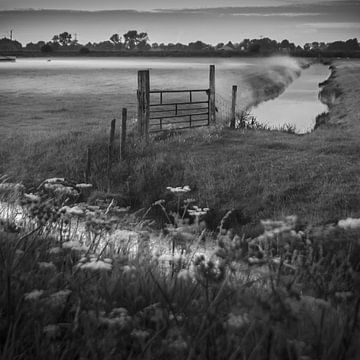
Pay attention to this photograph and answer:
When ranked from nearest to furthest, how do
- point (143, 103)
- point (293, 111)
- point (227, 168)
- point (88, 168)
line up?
point (227, 168), point (88, 168), point (143, 103), point (293, 111)

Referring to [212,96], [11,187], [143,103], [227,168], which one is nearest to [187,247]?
[11,187]

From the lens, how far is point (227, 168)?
1864 centimetres

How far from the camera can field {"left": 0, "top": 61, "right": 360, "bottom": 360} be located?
12.0 feet

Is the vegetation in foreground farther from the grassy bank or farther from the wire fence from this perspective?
the wire fence

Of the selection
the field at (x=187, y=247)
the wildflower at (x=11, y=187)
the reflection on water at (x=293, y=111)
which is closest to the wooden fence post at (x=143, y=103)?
the field at (x=187, y=247)

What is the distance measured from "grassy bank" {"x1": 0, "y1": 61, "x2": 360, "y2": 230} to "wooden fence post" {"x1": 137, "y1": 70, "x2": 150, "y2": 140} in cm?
79

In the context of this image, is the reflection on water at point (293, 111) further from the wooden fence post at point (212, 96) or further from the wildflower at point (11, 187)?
the wildflower at point (11, 187)

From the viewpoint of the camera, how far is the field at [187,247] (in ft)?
12.0

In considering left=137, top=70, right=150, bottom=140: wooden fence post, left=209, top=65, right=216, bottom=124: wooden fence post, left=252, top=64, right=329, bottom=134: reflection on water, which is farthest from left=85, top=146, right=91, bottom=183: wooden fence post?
left=252, top=64, right=329, bottom=134: reflection on water

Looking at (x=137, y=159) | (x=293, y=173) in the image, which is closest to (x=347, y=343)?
(x=293, y=173)

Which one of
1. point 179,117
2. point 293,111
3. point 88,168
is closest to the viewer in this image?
point 88,168

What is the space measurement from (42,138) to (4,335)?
69.9 ft

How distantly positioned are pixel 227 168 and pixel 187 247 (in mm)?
13389

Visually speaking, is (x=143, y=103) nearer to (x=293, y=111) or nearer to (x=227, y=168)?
(x=227, y=168)
